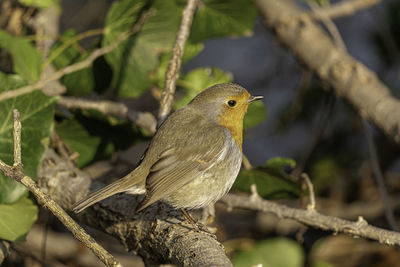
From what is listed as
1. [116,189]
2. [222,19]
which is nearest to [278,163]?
[116,189]

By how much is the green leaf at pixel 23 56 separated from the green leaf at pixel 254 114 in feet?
4.22

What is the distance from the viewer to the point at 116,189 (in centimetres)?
241

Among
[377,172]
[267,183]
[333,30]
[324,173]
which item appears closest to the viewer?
[267,183]

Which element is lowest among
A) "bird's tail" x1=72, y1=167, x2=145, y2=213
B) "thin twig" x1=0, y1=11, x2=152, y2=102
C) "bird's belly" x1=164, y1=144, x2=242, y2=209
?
"bird's belly" x1=164, y1=144, x2=242, y2=209

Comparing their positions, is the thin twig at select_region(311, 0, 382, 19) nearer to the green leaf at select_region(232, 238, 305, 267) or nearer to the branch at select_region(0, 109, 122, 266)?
the green leaf at select_region(232, 238, 305, 267)

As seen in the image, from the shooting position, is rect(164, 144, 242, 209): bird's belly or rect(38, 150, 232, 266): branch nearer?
rect(38, 150, 232, 266): branch

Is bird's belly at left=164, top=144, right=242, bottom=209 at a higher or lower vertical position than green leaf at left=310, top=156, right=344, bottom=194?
higher

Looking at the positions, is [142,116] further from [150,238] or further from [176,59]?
[150,238]

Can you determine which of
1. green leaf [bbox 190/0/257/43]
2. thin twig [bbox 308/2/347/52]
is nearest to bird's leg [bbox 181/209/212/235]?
green leaf [bbox 190/0/257/43]

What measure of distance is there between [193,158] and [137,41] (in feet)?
3.51

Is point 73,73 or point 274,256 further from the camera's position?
point 73,73

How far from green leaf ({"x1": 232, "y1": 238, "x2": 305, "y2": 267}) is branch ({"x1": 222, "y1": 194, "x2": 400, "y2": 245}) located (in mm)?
326

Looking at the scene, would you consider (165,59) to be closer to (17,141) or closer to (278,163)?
(278,163)

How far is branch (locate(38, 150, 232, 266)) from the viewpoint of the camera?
6.89 feet
